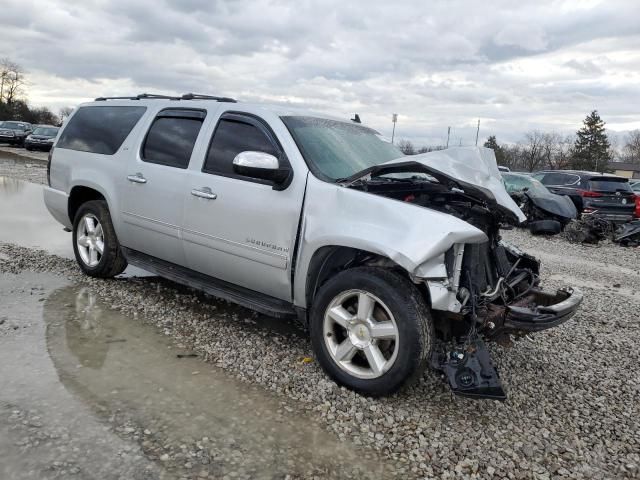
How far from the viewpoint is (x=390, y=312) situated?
319 centimetres

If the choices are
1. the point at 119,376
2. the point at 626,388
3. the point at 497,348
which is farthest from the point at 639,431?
the point at 119,376

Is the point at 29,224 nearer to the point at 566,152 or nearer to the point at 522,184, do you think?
the point at 522,184

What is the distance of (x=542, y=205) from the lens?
12.5m

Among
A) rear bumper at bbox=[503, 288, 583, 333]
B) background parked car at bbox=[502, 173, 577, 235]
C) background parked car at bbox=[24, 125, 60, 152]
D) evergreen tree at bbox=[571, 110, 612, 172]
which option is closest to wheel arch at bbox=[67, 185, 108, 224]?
rear bumper at bbox=[503, 288, 583, 333]

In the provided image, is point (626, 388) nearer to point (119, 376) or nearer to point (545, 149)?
point (119, 376)

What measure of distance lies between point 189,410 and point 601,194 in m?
12.8

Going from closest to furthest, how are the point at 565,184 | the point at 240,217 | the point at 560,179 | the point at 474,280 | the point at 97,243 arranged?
the point at 474,280 → the point at 240,217 → the point at 97,243 → the point at 565,184 → the point at 560,179

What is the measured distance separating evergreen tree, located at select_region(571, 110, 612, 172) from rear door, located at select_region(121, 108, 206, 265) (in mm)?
67845

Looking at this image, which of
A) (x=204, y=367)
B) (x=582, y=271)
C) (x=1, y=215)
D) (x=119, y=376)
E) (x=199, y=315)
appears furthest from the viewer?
(x=1, y=215)

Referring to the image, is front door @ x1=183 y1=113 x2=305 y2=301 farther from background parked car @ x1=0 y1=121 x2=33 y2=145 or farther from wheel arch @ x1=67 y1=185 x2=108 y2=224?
background parked car @ x1=0 y1=121 x2=33 y2=145

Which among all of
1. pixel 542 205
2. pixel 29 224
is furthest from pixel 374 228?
pixel 542 205

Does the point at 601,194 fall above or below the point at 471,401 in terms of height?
above

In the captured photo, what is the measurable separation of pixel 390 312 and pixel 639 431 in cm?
172

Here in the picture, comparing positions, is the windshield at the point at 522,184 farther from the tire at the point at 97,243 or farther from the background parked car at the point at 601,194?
the tire at the point at 97,243
